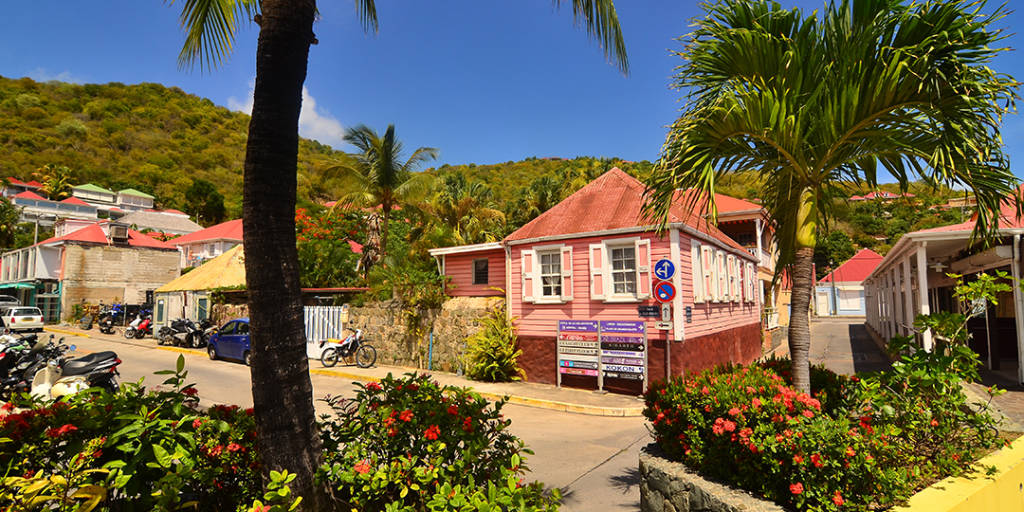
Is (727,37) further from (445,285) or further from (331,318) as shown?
(331,318)

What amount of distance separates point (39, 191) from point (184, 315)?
6913cm

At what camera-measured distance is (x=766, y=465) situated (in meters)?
3.81

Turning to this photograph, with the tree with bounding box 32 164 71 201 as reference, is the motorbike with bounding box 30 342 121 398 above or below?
below

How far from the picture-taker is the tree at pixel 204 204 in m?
72.0

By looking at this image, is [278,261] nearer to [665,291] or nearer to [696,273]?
[665,291]

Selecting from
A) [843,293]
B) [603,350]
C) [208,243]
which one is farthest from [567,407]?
[843,293]

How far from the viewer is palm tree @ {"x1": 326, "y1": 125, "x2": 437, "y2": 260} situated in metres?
21.1

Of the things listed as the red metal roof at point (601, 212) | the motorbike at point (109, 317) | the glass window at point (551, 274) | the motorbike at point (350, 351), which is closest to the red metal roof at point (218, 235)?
the motorbike at point (109, 317)

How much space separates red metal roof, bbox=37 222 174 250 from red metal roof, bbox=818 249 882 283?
6110cm

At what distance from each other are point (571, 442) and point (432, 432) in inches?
225

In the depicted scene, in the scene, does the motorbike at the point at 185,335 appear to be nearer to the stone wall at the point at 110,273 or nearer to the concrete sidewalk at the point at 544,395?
the concrete sidewalk at the point at 544,395

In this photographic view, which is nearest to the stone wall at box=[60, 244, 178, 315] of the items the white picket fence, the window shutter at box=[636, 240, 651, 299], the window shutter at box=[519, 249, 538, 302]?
the white picket fence

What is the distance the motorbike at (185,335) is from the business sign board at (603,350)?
17718mm

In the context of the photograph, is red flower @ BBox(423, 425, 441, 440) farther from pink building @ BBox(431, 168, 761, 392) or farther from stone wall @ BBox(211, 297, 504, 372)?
stone wall @ BBox(211, 297, 504, 372)
